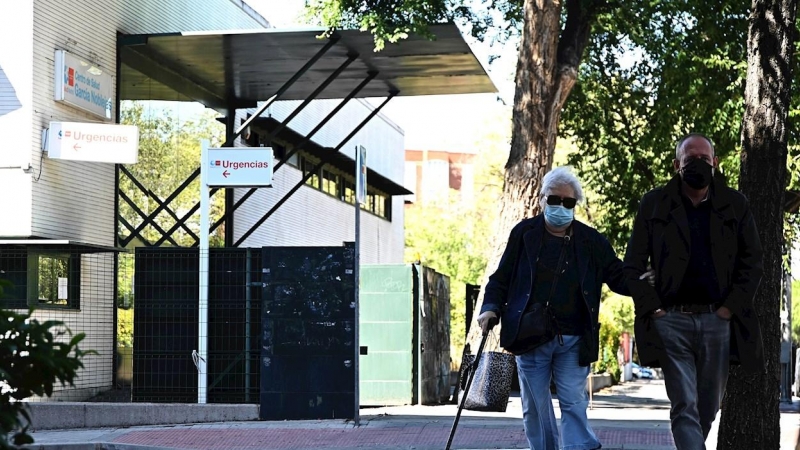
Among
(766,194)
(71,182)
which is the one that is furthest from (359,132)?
(766,194)

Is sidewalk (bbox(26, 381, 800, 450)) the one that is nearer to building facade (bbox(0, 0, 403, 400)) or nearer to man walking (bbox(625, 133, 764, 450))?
building facade (bbox(0, 0, 403, 400))

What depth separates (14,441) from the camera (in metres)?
4.83

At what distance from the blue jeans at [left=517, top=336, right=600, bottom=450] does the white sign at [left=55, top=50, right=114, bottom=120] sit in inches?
457

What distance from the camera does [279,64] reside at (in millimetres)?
22547

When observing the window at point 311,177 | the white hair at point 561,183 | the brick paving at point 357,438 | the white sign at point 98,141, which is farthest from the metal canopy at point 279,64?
the white hair at point 561,183

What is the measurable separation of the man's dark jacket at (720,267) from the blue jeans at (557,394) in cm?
61

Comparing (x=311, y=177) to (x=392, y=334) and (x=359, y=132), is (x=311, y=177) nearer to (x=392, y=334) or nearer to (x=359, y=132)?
(x=359, y=132)

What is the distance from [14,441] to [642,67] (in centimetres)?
2489

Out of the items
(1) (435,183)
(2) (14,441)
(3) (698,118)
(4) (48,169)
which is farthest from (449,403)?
(1) (435,183)

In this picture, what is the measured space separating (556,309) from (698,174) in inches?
47.1

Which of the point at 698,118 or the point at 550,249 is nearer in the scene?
the point at 550,249

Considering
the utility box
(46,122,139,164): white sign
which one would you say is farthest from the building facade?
the utility box

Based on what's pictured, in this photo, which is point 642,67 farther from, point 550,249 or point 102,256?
point 550,249

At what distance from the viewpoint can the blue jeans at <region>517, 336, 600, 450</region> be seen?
7.58 meters
